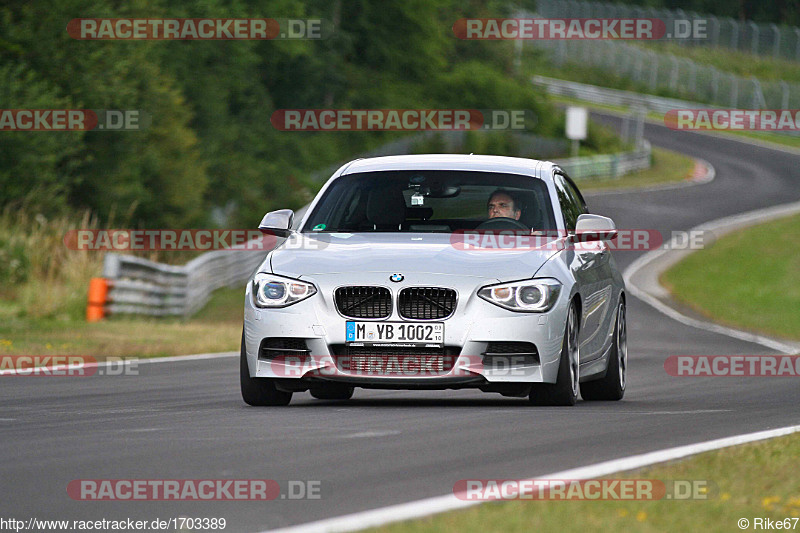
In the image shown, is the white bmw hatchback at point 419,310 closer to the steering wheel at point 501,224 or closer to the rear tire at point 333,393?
the steering wheel at point 501,224

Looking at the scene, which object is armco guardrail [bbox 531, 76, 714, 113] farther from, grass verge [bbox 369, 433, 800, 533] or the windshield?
grass verge [bbox 369, 433, 800, 533]

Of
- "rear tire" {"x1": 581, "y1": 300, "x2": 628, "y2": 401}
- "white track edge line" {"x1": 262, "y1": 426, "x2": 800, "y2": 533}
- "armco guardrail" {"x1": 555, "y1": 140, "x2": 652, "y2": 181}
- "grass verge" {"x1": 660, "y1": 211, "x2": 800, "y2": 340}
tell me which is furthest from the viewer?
"armco guardrail" {"x1": 555, "y1": 140, "x2": 652, "y2": 181}

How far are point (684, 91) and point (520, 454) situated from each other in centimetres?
8674

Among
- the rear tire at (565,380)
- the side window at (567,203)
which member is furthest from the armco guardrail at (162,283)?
the rear tire at (565,380)

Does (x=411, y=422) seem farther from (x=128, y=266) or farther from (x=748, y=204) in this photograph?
(x=748, y=204)

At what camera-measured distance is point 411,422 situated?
8602mm

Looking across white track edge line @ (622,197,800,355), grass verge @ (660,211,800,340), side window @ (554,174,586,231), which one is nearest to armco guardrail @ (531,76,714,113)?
white track edge line @ (622,197,800,355)

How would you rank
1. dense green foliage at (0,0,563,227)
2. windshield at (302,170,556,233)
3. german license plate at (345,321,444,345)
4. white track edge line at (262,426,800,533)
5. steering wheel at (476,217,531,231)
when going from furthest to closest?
1. dense green foliage at (0,0,563,227)
2. windshield at (302,170,556,233)
3. steering wheel at (476,217,531,231)
4. german license plate at (345,321,444,345)
5. white track edge line at (262,426,800,533)

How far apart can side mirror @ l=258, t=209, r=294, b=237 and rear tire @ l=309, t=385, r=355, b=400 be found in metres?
1.08

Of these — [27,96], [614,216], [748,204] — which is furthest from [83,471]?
[748,204]

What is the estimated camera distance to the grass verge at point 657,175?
57.3 meters

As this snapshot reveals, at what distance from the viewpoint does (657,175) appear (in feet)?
203

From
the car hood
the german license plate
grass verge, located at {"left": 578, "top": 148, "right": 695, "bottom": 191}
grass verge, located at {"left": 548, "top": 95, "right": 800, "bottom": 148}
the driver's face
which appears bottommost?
grass verge, located at {"left": 578, "top": 148, "right": 695, "bottom": 191}

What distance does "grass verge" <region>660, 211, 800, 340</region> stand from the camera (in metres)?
27.0
